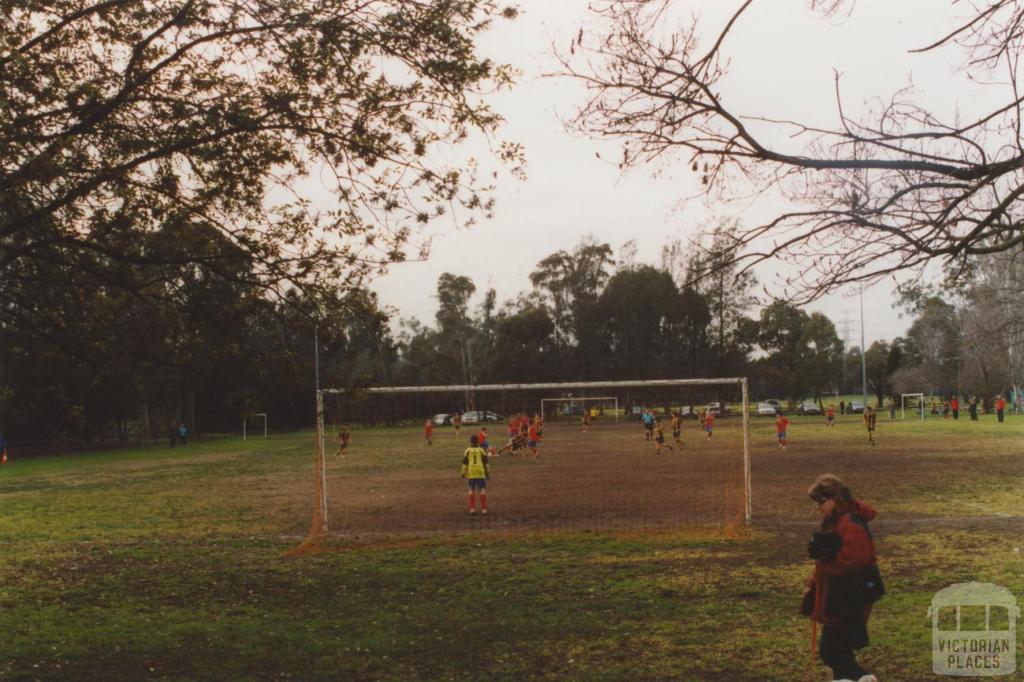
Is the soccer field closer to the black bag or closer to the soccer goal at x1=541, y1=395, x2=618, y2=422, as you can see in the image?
the black bag

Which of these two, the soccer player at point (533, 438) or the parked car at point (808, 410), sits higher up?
the soccer player at point (533, 438)

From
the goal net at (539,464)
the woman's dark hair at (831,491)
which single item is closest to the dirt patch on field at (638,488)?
the goal net at (539,464)

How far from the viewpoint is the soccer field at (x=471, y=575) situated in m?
7.70

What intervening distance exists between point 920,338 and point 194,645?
284 ft

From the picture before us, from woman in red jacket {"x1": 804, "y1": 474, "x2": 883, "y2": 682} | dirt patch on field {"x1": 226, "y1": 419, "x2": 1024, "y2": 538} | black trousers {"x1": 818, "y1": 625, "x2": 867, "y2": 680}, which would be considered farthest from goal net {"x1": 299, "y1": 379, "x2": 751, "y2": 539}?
black trousers {"x1": 818, "y1": 625, "x2": 867, "y2": 680}

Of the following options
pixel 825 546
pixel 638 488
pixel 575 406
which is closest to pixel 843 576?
pixel 825 546

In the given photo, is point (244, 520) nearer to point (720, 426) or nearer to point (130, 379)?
point (130, 379)

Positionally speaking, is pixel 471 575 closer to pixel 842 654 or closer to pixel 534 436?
pixel 842 654

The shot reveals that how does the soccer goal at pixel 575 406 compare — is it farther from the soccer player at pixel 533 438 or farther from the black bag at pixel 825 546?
the black bag at pixel 825 546

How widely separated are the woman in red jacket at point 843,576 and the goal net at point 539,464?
16.8 feet

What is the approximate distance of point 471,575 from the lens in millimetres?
11375

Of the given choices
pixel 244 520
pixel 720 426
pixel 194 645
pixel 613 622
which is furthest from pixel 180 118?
pixel 720 426

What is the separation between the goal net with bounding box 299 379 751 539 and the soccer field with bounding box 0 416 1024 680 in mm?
190

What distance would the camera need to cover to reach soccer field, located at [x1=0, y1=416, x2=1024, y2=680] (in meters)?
7.70
